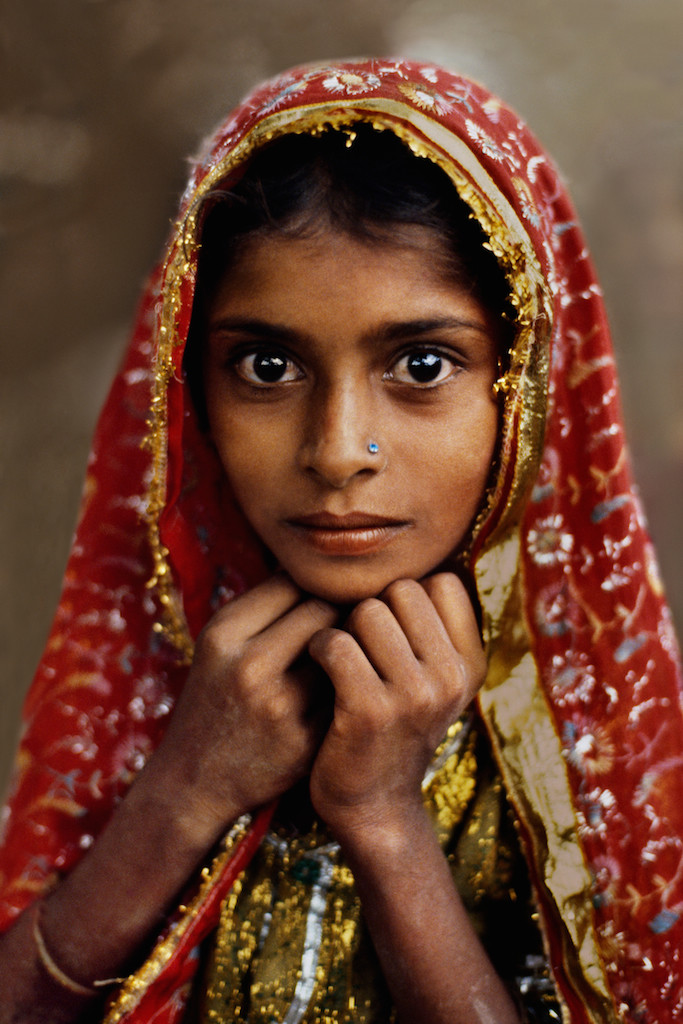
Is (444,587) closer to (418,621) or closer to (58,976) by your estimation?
(418,621)

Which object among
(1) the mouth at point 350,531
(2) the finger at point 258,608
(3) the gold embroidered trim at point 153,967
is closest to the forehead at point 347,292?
(1) the mouth at point 350,531

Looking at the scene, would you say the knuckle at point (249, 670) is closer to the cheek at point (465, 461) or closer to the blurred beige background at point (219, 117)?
the cheek at point (465, 461)

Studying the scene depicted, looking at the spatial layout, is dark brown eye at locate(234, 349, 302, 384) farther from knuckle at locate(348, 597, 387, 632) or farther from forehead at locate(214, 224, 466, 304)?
knuckle at locate(348, 597, 387, 632)

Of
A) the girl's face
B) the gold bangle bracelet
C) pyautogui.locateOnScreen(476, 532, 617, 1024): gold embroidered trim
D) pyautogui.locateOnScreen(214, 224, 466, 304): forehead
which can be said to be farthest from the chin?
the gold bangle bracelet

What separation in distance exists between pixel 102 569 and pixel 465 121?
0.63 meters

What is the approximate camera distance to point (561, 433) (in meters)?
0.81

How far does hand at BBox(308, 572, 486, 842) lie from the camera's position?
0.62m

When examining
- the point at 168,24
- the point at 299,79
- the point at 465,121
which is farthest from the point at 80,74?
the point at 465,121

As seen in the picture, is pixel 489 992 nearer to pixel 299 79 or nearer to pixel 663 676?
pixel 663 676

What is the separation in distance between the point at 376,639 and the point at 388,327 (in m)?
0.26

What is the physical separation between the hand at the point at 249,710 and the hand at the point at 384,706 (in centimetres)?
4

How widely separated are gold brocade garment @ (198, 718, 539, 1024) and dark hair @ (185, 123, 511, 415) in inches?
18.1

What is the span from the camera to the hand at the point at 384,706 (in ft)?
2.04

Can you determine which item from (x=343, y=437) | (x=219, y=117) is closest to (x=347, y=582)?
(x=343, y=437)
